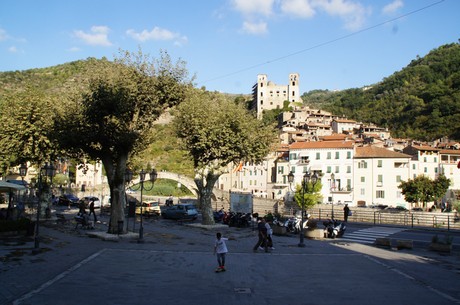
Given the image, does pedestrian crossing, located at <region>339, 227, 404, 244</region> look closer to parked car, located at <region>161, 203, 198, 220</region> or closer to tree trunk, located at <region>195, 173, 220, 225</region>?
tree trunk, located at <region>195, 173, 220, 225</region>

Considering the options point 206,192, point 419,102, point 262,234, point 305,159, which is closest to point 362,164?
point 305,159

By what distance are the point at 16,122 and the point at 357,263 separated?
2393 centimetres

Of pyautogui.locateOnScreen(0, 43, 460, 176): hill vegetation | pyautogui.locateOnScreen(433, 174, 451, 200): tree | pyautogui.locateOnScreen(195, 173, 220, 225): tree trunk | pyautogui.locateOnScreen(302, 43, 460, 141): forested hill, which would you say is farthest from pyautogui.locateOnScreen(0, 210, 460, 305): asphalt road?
pyautogui.locateOnScreen(302, 43, 460, 141): forested hill

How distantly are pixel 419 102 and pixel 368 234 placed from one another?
385 ft

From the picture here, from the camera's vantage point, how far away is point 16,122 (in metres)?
29.1

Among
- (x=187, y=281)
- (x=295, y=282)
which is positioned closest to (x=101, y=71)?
(x=187, y=281)

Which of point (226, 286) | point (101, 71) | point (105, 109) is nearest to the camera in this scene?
point (226, 286)

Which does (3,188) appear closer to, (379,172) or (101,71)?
(101,71)

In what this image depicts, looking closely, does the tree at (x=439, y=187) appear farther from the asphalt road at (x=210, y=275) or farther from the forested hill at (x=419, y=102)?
the asphalt road at (x=210, y=275)

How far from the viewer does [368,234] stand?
98.5 feet

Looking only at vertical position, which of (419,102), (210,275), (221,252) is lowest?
(210,275)

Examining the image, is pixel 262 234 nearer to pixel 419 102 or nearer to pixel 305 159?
pixel 305 159

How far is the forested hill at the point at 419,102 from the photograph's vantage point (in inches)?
4653

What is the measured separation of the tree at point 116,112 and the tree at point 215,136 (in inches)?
130
